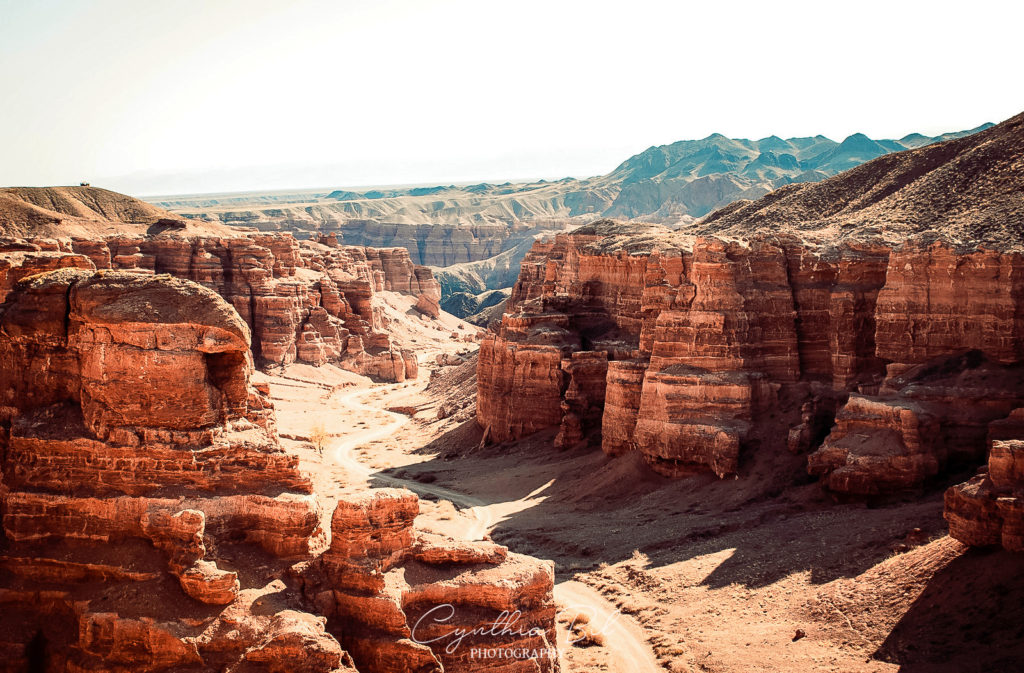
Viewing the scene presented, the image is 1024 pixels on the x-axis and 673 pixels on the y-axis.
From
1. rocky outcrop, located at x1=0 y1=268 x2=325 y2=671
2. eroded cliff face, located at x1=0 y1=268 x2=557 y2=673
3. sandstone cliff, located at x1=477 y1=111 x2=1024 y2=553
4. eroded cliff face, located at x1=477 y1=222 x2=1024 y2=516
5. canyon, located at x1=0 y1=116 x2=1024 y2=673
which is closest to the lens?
eroded cliff face, located at x1=0 y1=268 x2=557 y2=673

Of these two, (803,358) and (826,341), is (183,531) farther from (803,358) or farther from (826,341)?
(826,341)

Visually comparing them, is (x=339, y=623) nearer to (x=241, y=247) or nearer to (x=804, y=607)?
(x=804, y=607)

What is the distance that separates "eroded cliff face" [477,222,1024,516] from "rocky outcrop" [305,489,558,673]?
14836 millimetres

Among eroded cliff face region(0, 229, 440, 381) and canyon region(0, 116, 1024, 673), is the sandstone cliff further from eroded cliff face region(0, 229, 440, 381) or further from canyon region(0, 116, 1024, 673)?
eroded cliff face region(0, 229, 440, 381)

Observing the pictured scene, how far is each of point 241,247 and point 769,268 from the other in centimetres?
4677

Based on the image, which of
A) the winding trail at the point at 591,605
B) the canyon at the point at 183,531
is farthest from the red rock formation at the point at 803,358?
the canyon at the point at 183,531

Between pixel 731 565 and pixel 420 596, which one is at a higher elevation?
pixel 420 596

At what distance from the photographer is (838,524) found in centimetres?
2834

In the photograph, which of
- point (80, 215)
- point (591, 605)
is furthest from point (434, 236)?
point (591, 605)

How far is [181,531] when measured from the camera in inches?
731

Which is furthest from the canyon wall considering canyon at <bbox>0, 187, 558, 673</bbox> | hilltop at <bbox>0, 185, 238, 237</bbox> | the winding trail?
canyon at <bbox>0, 187, 558, 673</bbox>

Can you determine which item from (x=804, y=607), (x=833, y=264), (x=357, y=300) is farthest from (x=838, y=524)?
(x=357, y=300)

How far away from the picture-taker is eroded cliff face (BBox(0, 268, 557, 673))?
17656 mm

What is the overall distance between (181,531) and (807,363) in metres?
25.8
